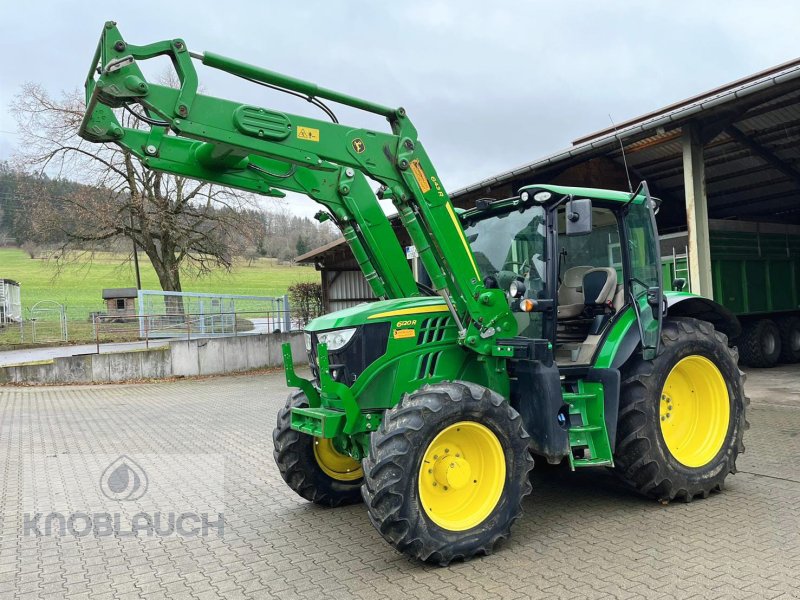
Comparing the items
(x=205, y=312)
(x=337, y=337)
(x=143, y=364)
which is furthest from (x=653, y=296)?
(x=205, y=312)

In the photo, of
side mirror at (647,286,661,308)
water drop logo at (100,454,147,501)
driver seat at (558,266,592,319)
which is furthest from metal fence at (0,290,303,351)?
side mirror at (647,286,661,308)

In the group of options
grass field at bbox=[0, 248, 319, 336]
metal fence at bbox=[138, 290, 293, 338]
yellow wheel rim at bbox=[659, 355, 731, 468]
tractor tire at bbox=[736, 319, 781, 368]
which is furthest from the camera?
grass field at bbox=[0, 248, 319, 336]

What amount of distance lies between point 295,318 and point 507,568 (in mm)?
22757

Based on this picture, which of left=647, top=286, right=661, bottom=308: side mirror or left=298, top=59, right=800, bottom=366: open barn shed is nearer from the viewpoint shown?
left=647, top=286, right=661, bottom=308: side mirror

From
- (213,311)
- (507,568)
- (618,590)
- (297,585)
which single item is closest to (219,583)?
(297,585)

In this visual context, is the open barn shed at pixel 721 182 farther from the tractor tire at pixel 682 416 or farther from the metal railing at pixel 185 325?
the metal railing at pixel 185 325

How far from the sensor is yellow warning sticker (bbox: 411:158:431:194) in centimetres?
438

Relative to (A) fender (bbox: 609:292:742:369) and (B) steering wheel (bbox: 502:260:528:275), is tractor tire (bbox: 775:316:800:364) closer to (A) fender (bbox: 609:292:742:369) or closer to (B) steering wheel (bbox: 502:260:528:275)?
(A) fender (bbox: 609:292:742:369)

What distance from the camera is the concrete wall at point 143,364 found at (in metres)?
17.4

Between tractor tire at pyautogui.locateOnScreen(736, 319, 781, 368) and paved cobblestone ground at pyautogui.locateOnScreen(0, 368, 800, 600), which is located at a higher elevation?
tractor tire at pyautogui.locateOnScreen(736, 319, 781, 368)

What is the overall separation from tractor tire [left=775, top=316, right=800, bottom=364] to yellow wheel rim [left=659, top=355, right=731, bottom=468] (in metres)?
11.3

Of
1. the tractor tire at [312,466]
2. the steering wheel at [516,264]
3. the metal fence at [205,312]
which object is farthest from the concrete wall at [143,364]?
the steering wheel at [516,264]

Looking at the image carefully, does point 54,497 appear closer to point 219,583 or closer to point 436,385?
point 219,583

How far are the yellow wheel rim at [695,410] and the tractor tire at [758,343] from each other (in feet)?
33.2
